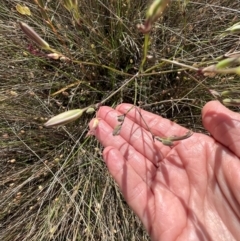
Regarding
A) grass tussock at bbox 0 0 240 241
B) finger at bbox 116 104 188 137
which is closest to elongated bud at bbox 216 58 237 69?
finger at bbox 116 104 188 137

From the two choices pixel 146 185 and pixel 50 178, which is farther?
pixel 50 178

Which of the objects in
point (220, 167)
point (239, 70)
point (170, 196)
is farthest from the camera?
point (170, 196)

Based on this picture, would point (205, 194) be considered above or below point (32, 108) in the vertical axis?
above

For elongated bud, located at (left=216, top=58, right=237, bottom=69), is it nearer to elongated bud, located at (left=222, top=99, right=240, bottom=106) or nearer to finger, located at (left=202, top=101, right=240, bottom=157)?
elongated bud, located at (left=222, top=99, right=240, bottom=106)

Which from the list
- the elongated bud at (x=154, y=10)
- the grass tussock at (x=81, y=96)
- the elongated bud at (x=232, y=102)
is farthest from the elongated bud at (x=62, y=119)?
the grass tussock at (x=81, y=96)

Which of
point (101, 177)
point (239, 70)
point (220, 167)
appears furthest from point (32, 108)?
point (239, 70)

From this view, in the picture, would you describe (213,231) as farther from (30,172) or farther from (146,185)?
(30,172)

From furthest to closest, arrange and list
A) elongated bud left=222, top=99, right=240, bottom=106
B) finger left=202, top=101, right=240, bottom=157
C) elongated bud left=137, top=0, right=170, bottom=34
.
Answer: finger left=202, top=101, right=240, bottom=157 < elongated bud left=222, top=99, right=240, bottom=106 < elongated bud left=137, top=0, right=170, bottom=34

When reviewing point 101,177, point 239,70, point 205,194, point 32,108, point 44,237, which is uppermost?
point 239,70
